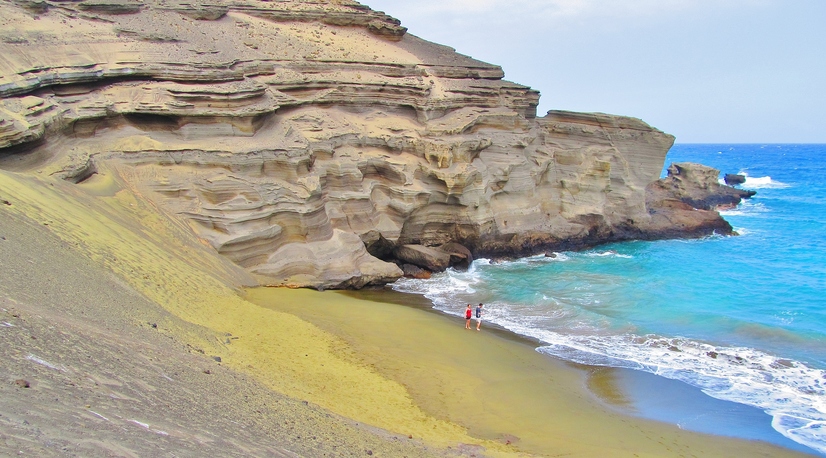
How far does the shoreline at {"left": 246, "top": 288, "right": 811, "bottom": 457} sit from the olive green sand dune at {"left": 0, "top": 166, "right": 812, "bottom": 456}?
0.04 metres

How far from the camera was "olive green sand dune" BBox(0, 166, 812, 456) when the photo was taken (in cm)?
1019

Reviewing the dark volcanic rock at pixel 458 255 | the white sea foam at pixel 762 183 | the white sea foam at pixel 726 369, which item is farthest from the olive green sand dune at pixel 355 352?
the white sea foam at pixel 762 183

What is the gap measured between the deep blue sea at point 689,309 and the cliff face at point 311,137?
2248 mm

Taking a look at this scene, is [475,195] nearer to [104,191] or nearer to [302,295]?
[302,295]

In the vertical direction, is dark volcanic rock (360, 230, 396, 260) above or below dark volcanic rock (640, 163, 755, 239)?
below

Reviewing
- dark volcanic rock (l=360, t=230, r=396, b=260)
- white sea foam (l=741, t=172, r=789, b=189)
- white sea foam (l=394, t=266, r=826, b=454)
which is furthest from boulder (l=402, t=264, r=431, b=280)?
white sea foam (l=741, t=172, r=789, b=189)

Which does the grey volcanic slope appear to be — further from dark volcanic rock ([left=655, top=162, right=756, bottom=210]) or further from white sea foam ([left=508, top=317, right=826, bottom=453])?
dark volcanic rock ([left=655, top=162, right=756, bottom=210])

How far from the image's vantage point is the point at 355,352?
1290 cm

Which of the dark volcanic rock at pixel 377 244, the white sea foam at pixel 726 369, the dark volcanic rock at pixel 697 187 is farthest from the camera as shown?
the dark volcanic rock at pixel 697 187

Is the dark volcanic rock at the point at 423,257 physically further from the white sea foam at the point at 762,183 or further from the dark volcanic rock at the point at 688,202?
the white sea foam at the point at 762,183

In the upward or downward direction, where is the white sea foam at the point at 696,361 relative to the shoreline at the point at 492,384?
upward

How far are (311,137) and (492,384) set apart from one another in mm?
11959

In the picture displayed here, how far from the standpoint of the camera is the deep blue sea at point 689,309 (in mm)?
14078

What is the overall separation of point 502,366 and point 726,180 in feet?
196
